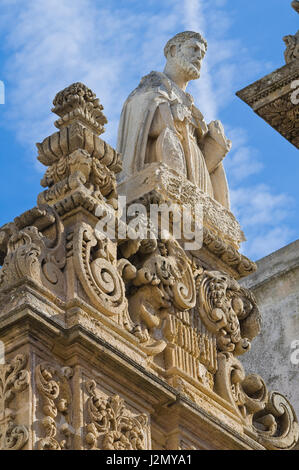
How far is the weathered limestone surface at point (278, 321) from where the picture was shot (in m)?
21.0

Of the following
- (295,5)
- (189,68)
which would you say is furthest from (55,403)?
(189,68)

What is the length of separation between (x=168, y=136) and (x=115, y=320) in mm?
2821

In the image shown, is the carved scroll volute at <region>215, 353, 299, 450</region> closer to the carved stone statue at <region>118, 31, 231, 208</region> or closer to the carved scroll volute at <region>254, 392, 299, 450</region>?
the carved scroll volute at <region>254, 392, 299, 450</region>

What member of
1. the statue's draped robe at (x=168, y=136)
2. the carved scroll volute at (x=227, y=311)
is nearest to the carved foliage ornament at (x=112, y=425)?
the carved scroll volute at (x=227, y=311)

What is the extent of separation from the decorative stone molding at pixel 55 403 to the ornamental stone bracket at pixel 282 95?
281 cm

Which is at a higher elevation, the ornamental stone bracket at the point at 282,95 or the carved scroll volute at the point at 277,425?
the ornamental stone bracket at the point at 282,95

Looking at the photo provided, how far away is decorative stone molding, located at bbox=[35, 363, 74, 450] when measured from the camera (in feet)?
44.2

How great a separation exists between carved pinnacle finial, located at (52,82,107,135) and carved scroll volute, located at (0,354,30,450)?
2.83 metres

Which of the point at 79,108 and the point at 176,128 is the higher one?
the point at 176,128

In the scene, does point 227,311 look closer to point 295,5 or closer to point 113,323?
point 113,323

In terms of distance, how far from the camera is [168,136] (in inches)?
666

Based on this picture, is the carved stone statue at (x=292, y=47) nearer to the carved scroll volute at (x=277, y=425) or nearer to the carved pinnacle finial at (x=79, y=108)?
the carved pinnacle finial at (x=79, y=108)
